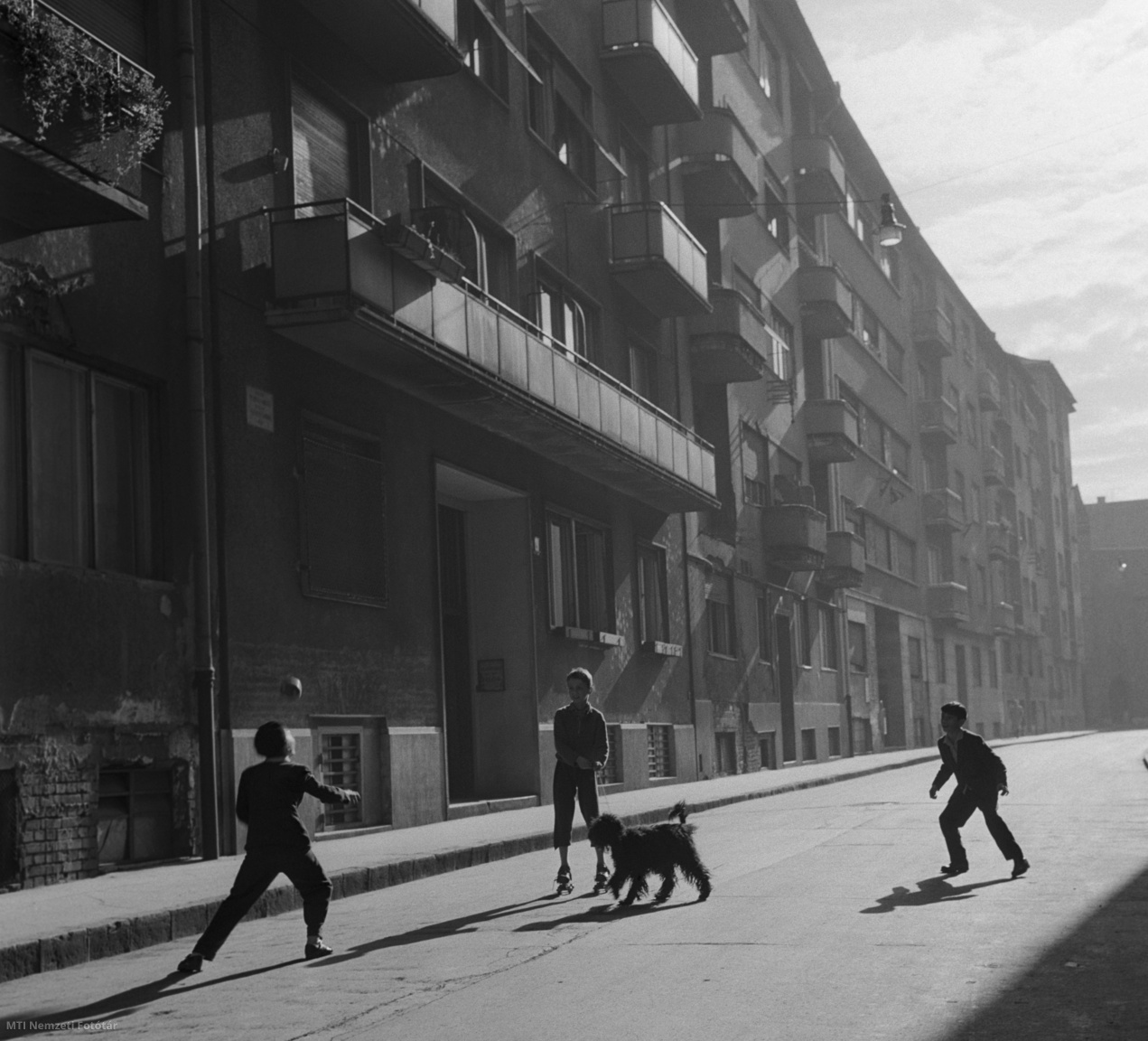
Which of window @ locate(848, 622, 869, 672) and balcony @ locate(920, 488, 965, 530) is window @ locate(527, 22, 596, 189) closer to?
window @ locate(848, 622, 869, 672)

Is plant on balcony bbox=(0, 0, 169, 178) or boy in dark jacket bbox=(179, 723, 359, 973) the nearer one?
boy in dark jacket bbox=(179, 723, 359, 973)

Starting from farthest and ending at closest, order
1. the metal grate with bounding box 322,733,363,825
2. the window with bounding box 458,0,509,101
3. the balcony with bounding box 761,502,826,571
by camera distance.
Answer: the balcony with bounding box 761,502,826,571 → the window with bounding box 458,0,509,101 → the metal grate with bounding box 322,733,363,825

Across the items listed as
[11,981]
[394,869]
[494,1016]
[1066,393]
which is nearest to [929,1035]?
[494,1016]

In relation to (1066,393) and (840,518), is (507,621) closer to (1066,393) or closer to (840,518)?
(840,518)

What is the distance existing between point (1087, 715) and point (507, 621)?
81.4 metres

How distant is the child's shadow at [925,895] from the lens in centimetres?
1021

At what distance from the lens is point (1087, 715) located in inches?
3853

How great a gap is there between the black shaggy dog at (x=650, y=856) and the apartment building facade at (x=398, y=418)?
15.5 ft

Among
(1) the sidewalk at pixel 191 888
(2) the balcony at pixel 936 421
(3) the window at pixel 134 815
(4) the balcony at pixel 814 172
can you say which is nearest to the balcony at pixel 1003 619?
(2) the balcony at pixel 936 421

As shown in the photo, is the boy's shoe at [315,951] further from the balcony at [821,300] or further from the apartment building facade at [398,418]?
the balcony at [821,300]

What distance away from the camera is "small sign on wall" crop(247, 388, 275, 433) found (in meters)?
16.1

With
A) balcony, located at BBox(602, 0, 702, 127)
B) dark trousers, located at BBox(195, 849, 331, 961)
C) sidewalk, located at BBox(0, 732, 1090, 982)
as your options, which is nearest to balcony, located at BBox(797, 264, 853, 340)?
balcony, located at BBox(602, 0, 702, 127)

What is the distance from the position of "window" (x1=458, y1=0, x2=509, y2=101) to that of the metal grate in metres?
9.41

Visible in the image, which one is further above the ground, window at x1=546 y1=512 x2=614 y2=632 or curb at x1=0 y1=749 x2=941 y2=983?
window at x1=546 y1=512 x2=614 y2=632
